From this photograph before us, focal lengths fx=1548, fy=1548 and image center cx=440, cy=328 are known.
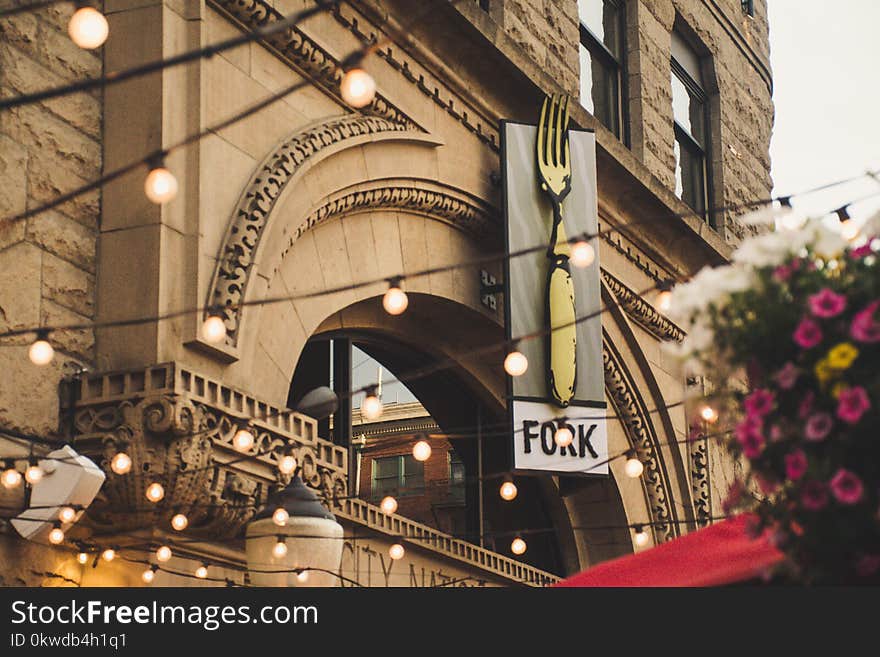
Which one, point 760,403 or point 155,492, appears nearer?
point 760,403

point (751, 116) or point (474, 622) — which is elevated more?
point (751, 116)

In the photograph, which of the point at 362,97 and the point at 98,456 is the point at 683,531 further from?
the point at 362,97

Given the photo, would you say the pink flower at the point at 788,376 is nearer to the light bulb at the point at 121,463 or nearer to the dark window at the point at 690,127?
the light bulb at the point at 121,463

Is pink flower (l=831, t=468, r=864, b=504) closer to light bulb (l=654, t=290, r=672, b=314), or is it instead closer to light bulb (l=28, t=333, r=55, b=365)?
light bulb (l=654, t=290, r=672, b=314)

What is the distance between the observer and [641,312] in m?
17.6

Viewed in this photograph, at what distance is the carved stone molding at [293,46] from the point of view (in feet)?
37.7

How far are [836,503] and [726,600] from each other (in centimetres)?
45

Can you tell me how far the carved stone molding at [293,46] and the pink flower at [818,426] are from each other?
705 cm

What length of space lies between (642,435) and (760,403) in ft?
41.3

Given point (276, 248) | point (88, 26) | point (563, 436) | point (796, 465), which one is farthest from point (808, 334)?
point (563, 436)

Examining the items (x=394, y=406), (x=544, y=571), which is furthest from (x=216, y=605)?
(x=544, y=571)

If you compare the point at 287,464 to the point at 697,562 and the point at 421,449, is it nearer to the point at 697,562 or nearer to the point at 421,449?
the point at 421,449

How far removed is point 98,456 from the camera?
378 inches
